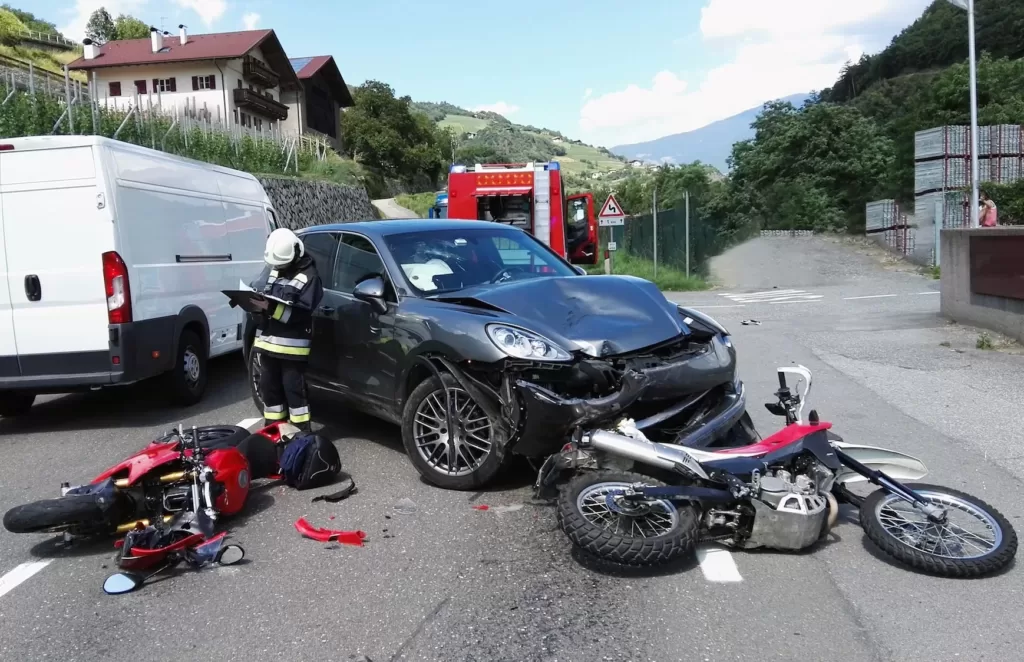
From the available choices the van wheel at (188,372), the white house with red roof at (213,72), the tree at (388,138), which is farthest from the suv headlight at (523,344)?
the tree at (388,138)

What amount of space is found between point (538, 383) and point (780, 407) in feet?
4.74

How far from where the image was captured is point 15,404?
842 centimetres

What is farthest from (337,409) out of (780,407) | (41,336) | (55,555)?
(780,407)

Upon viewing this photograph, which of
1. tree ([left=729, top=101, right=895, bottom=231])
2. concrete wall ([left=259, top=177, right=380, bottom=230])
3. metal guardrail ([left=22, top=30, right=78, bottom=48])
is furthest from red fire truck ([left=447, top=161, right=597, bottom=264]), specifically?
metal guardrail ([left=22, top=30, right=78, bottom=48])

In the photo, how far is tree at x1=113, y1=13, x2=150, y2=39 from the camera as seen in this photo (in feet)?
270

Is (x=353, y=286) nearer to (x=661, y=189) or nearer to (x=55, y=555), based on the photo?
(x=55, y=555)

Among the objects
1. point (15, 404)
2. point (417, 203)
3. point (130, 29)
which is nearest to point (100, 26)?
point (130, 29)

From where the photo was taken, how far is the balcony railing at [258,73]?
165 ft

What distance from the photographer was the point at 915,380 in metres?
8.83

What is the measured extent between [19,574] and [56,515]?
35cm

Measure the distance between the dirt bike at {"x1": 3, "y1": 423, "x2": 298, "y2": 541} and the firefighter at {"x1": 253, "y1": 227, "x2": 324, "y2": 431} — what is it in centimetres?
110

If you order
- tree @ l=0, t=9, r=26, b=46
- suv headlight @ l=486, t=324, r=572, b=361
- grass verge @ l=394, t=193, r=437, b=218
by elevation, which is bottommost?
suv headlight @ l=486, t=324, r=572, b=361

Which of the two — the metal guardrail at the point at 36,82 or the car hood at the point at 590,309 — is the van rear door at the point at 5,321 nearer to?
the car hood at the point at 590,309

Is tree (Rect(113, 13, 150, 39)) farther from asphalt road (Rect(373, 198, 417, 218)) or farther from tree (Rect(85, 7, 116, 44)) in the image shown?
asphalt road (Rect(373, 198, 417, 218))
